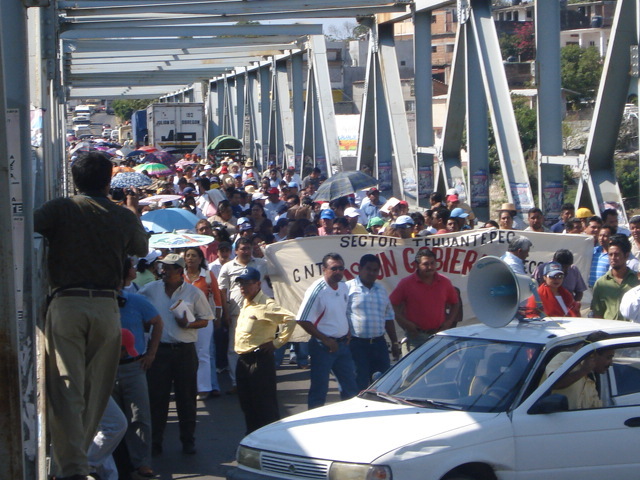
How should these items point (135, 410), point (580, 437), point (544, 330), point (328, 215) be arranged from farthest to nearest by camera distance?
point (328, 215) → point (135, 410) → point (544, 330) → point (580, 437)

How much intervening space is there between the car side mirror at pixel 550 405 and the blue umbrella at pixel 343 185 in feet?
35.5

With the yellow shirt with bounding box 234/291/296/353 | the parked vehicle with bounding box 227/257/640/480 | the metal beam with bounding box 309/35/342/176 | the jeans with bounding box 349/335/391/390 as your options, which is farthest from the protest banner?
the metal beam with bounding box 309/35/342/176

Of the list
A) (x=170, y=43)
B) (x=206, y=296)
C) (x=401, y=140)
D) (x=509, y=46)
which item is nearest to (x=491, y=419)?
(x=206, y=296)

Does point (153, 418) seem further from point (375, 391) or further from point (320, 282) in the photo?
point (375, 391)

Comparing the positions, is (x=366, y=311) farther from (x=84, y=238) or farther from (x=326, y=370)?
(x=84, y=238)

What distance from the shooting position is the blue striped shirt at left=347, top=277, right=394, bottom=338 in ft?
28.5

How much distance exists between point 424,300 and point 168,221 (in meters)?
5.37

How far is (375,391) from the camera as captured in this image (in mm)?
6855

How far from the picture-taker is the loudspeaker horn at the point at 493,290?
696 centimetres

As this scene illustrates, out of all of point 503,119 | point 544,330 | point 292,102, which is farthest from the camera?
point 292,102

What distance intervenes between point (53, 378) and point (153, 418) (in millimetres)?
3113

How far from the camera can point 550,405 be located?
19.5ft

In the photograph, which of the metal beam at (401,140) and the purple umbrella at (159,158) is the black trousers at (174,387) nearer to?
the metal beam at (401,140)

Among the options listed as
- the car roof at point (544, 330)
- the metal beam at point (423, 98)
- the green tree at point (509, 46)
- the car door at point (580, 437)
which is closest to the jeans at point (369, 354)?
the car roof at point (544, 330)
